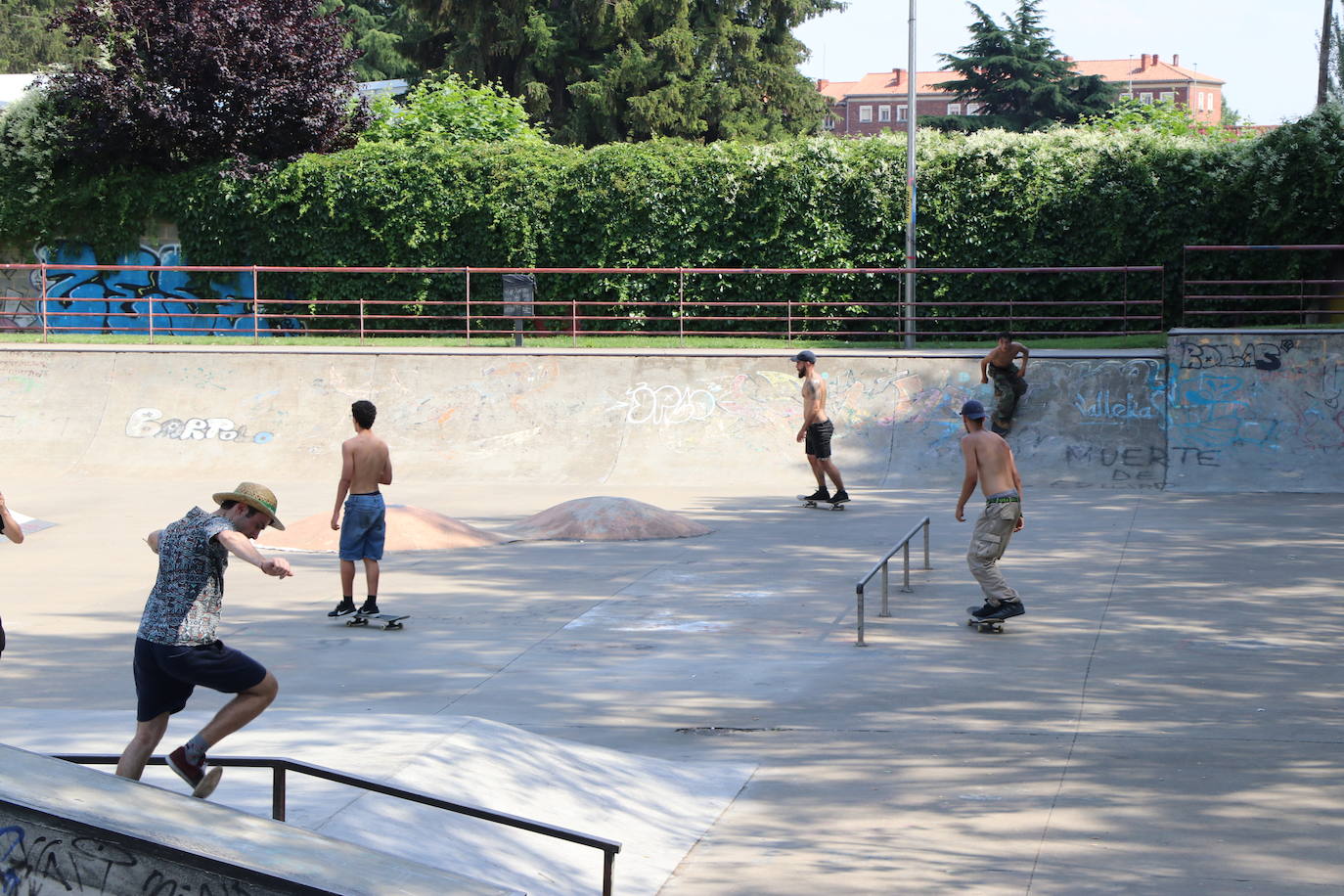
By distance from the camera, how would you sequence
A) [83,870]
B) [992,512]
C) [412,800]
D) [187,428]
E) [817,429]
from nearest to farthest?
1. [83,870]
2. [412,800]
3. [992,512]
4. [817,429]
5. [187,428]

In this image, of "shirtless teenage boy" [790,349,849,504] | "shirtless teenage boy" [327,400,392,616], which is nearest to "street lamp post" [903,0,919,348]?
"shirtless teenage boy" [790,349,849,504]

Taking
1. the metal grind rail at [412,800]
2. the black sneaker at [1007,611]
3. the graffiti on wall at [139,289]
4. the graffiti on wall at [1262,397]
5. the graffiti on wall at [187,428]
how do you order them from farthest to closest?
1. the graffiti on wall at [139,289]
2. the graffiti on wall at [187,428]
3. the graffiti on wall at [1262,397]
4. the black sneaker at [1007,611]
5. the metal grind rail at [412,800]

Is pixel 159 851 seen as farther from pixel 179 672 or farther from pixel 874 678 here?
pixel 874 678

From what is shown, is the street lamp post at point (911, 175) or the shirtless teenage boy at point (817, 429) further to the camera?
the street lamp post at point (911, 175)

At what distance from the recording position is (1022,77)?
54.1m

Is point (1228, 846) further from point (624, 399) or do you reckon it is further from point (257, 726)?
point (624, 399)

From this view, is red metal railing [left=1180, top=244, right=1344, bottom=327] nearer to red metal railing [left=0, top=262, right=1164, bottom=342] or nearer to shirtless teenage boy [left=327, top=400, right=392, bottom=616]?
red metal railing [left=0, top=262, right=1164, bottom=342]

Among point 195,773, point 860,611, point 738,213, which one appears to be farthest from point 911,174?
point 195,773

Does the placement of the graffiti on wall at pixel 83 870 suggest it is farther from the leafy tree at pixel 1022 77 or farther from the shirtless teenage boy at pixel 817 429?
the leafy tree at pixel 1022 77

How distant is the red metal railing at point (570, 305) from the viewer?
904 inches

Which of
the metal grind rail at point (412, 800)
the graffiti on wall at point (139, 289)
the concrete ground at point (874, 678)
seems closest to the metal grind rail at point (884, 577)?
the concrete ground at point (874, 678)

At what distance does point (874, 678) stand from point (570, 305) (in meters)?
17.8

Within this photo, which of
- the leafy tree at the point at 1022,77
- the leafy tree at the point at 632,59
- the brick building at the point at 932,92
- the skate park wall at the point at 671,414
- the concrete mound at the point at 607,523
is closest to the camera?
the concrete mound at the point at 607,523

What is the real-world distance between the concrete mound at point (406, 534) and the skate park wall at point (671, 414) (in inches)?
168
